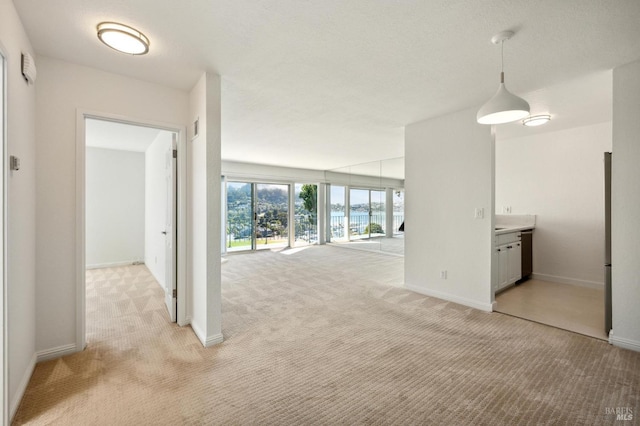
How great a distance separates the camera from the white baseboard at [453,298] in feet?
11.1

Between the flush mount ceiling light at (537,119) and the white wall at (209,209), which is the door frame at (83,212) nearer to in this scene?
the white wall at (209,209)

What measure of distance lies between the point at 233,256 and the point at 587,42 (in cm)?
707

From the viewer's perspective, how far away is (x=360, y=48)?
87.4 inches

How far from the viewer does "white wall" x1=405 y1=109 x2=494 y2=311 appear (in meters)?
3.40

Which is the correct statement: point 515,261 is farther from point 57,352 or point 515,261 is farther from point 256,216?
point 256,216

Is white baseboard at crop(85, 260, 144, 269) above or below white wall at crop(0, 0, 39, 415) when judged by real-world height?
below

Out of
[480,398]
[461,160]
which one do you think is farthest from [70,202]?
[461,160]

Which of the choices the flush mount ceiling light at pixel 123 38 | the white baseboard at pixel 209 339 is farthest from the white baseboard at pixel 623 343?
the flush mount ceiling light at pixel 123 38

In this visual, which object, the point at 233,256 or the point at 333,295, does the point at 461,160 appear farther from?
the point at 233,256

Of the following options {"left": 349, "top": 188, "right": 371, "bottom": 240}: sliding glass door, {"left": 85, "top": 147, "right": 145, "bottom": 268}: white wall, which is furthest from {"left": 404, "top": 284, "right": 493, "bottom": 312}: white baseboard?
{"left": 85, "top": 147, "right": 145, "bottom": 268}: white wall

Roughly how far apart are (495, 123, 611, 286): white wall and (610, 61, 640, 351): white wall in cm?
222

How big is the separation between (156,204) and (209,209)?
9.40ft

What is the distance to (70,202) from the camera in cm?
238

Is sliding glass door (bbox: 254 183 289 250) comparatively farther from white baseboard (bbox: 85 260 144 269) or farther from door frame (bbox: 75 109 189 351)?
door frame (bbox: 75 109 189 351)
